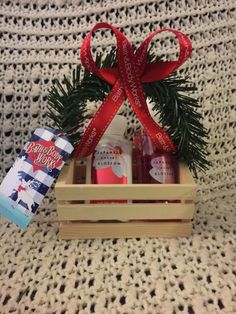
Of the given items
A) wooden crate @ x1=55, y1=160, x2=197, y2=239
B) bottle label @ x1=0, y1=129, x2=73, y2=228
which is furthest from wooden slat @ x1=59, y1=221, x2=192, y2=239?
bottle label @ x1=0, y1=129, x2=73, y2=228

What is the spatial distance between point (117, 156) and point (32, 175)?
0.17 meters

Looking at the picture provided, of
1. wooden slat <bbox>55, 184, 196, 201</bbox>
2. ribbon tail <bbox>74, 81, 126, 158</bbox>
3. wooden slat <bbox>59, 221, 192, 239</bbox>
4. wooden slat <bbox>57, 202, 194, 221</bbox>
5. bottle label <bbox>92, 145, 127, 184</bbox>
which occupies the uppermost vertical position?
ribbon tail <bbox>74, 81, 126, 158</bbox>

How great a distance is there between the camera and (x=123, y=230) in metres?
0.82

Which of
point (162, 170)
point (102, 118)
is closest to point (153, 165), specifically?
point (162, 170)

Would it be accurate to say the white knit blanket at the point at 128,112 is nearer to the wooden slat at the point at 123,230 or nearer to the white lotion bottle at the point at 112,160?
the wooden slat at the point at 123,230

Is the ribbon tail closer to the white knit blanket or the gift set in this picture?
the gift set

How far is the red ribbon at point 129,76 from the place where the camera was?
0.75 m

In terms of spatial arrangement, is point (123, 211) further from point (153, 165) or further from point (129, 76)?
point (129, 76)

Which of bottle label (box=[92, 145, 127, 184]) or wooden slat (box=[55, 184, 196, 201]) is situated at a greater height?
bottle label (box=[92, 145, 127, 184])

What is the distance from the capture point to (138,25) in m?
0.98

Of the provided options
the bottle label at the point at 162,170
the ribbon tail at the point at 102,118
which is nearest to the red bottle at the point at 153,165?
the bottle label at the point at 162,170

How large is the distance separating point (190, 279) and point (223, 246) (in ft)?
0.39

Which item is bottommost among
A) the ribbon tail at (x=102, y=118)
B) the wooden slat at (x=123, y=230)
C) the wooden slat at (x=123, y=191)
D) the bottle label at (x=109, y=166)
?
the wooden slat at (x=123, y=230)

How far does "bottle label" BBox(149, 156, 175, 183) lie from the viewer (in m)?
0.80
